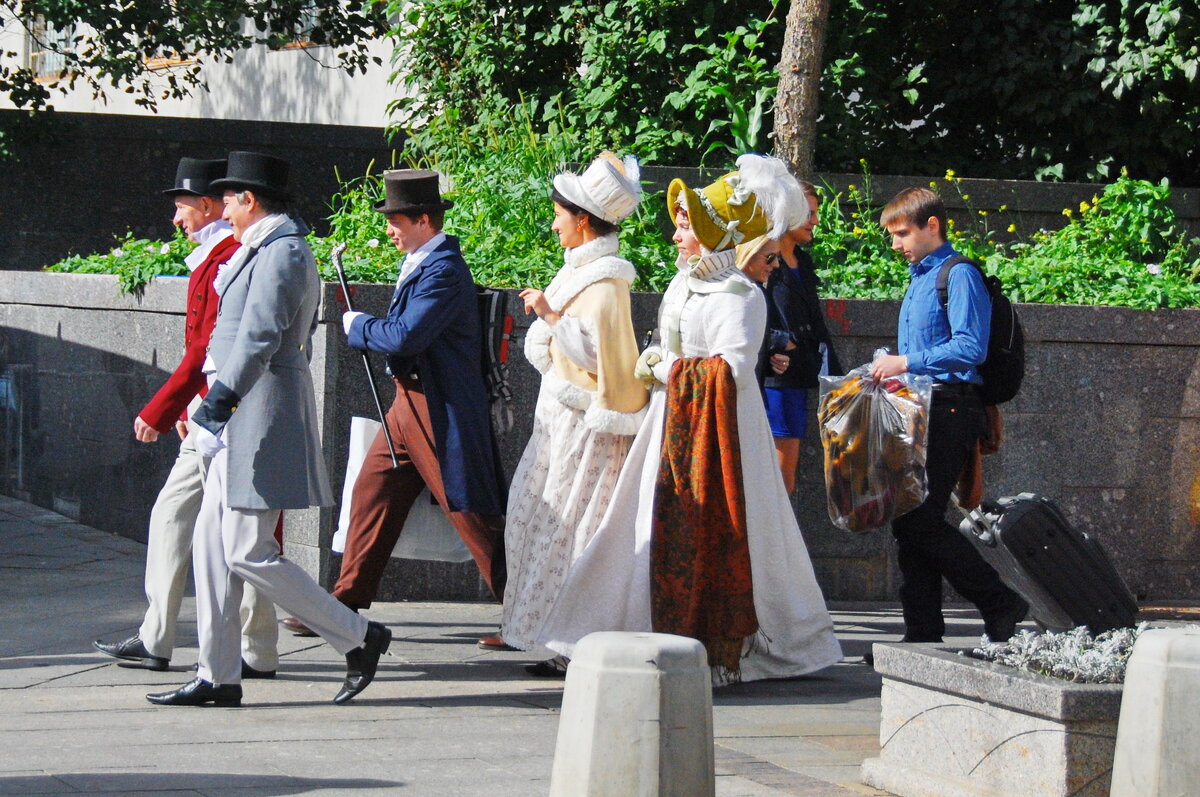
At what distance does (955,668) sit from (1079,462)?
4.11 m

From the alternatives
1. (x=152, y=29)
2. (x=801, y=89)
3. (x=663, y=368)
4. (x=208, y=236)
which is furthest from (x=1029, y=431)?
(x=152, y=29)

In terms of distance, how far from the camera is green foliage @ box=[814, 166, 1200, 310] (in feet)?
29.2

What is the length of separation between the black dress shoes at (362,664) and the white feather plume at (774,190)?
2.03 meters

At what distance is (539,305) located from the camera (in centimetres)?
627

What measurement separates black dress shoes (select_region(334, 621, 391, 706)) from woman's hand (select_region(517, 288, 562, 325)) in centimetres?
129

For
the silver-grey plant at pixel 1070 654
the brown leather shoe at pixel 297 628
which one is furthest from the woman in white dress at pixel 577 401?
the silver-grey plant at pixel 1070 654

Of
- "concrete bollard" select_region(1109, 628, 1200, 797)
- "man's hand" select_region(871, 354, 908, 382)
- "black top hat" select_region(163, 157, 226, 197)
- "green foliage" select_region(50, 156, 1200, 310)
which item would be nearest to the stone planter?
"concrete bollard" select_region(1109, 628, 1200, 797)

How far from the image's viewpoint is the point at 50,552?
909cm

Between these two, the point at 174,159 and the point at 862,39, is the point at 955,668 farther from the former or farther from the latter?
the point at 174,159

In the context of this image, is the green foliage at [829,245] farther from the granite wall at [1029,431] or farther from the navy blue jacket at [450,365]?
the navy blue jacket at [450,365]

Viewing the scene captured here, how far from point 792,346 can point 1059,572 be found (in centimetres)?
183

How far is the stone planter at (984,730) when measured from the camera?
4410 mm

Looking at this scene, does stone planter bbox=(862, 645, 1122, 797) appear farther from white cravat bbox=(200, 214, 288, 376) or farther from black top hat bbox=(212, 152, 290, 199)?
black top hat bbox=(212, 152, 290, 199)

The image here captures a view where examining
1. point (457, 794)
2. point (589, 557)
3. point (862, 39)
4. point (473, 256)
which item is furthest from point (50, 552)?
point (862, 39)
